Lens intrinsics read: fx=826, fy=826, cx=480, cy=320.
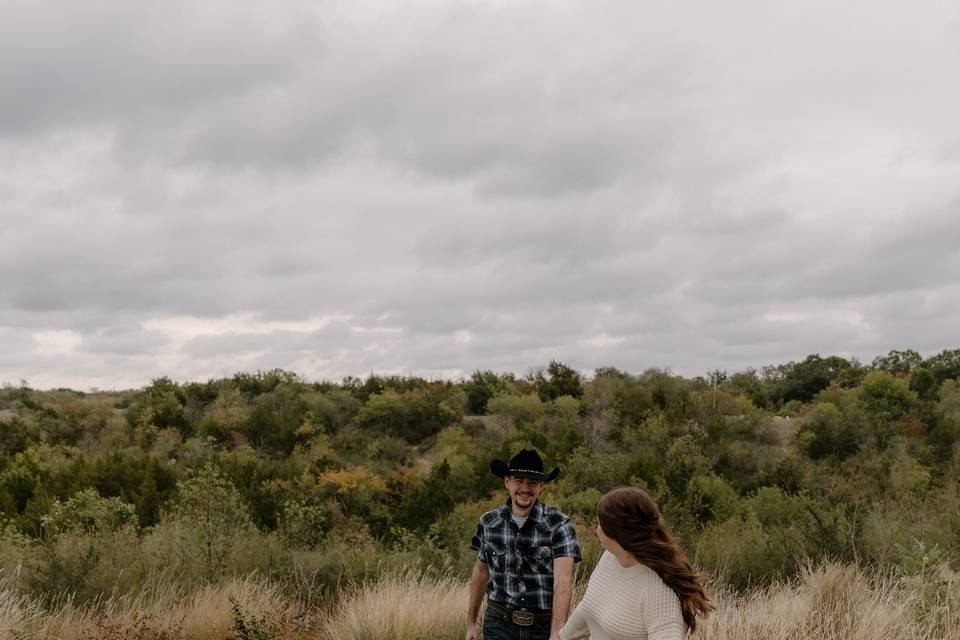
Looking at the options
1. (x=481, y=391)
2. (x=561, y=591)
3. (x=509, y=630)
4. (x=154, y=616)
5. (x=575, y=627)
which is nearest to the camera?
(x=575, y=627)

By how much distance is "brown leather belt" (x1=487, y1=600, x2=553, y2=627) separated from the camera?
4.89 meters

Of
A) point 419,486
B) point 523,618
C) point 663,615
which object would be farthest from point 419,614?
point 419,486

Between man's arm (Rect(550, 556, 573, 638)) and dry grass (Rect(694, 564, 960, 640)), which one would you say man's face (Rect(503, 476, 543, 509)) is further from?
dry grass (Rect(694, 564, 960, 640))

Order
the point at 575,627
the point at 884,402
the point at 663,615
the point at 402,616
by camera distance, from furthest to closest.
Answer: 1. the point at 884,402
2. the point at 402,616
3. the point at 575,627
4. the point at 663,615

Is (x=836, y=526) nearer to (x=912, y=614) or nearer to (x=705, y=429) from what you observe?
(x=912, y=614)

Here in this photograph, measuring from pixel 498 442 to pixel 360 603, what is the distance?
933 inches

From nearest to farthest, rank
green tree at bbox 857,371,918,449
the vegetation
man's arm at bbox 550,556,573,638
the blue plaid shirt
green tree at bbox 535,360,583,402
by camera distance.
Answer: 1. man's arm at bbox 550,556,573,638
2. the blue plaid shirt
3. the vegetation
4. green tree at bbox 857,371,918,449
5. green tree at bbox 535,360,583,402

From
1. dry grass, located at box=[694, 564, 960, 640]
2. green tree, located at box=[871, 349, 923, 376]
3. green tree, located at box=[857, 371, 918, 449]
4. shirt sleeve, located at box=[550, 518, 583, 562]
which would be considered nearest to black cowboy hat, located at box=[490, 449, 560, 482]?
shirt sleeve, located at box=[550, 518, 583, 562]

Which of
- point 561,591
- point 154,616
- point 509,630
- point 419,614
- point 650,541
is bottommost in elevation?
point 419,614

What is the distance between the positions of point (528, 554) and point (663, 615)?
67.0 inches

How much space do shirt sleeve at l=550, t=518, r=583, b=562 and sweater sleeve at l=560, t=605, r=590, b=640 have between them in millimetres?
1120

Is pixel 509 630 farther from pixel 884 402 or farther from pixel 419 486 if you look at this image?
pixel 884 402

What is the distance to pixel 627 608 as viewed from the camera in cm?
345

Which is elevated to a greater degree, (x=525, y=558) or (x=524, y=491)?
(x=524, y=491)
